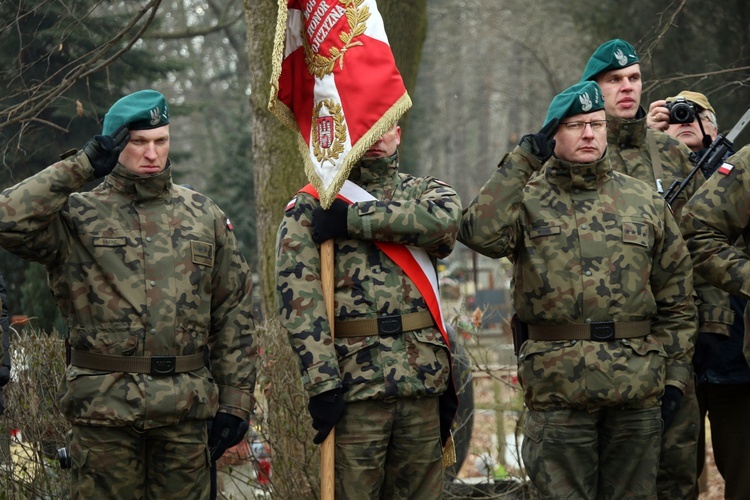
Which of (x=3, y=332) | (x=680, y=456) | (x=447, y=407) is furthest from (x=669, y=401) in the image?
(x=3, y=332)

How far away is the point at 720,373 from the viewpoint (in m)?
5.88

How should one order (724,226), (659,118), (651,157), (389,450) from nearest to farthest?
1. (389,450)
2. (724,226)
3. (651,157)
4. (659,118)

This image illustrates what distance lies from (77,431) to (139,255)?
0.81m

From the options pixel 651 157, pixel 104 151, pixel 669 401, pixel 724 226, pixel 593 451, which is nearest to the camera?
pixel 104 151

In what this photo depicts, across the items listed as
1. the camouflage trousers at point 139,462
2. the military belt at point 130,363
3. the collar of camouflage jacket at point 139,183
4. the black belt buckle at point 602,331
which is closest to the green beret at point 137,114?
the collar of camouflage jacket at point 139,183

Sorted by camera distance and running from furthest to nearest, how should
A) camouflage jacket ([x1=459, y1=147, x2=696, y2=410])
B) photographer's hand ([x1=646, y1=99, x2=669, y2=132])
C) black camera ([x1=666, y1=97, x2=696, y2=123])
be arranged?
photographer's hand ([x1=646, y1=99, x2=669, y2=132])
black camera ([x1=666, y1=97, x2=696, y2=123])
camouflage jacket ([x1=459, y1=147, x2=696, y2=410])

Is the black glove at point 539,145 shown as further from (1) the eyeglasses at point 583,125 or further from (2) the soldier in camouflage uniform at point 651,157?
(2) the soldier in camouflage uniform at point 651,157

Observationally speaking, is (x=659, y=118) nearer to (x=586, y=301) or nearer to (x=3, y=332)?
(x=586, y=301)

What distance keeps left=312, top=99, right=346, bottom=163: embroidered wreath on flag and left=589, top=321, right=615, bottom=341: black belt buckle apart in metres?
1.42

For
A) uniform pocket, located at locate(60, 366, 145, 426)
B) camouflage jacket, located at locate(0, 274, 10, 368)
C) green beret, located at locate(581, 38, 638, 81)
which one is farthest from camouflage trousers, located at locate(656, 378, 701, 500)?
camouflage jacket, located at locate(0, 274, 10, 368)

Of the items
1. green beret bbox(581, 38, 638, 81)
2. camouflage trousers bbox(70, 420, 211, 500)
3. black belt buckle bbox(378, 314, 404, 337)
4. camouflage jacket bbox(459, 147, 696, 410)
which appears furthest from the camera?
green beret bbox(581, 38, 638, 81)

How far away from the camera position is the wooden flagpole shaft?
4633 mm

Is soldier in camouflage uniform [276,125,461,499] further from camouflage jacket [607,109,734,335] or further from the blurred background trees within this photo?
the blurred background trees

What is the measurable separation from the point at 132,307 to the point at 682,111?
3.35 m
